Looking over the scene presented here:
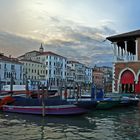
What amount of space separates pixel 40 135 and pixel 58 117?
4796 millimetres

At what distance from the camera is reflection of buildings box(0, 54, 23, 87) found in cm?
6006

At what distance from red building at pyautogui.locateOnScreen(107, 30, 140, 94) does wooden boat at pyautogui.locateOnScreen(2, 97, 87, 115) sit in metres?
9.44

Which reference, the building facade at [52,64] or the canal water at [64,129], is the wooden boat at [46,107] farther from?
the building facade at [52,64]

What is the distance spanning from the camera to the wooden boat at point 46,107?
1560 cm

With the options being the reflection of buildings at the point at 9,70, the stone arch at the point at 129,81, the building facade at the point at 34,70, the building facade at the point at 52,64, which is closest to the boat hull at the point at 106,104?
the stone arch at the point at 129,81

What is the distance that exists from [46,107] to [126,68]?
10.8m

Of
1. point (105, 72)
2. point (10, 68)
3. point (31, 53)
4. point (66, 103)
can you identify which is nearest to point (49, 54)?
point (31, 53)

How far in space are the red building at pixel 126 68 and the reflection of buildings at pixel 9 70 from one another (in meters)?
36.5

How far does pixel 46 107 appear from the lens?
15859mm

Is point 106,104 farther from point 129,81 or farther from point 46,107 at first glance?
point 129,81

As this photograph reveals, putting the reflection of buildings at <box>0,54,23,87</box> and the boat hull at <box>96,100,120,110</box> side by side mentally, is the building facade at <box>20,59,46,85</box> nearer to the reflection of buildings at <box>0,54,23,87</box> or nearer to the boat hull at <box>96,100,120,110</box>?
the reflection of buildings at <box>0,54,23,87</box>

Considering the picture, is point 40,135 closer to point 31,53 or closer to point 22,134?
point 22,134

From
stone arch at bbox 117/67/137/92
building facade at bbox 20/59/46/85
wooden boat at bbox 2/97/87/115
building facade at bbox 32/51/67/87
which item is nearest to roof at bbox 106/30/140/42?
stone arch at bbox 117/67/137/92

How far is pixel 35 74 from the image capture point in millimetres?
73688
